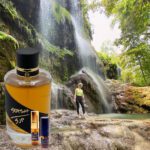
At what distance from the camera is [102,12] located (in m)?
4.47

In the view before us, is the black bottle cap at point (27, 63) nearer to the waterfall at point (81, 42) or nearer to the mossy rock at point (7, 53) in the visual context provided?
the mossy rock at point (7, 53)

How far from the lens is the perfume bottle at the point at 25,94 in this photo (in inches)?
18.3

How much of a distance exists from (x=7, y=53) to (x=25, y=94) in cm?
167

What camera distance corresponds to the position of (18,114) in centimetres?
48

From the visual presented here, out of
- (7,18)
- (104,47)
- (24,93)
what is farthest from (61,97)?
(104,47)

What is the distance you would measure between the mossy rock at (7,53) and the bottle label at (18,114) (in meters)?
1.45

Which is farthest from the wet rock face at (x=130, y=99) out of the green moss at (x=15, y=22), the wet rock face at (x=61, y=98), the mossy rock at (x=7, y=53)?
the mossy rock at (x=7, y=53)

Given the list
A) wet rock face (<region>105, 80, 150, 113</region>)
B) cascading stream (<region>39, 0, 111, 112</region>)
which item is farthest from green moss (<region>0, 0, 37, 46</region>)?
wet rock face (<region>105, 80, 150, 113</region>)

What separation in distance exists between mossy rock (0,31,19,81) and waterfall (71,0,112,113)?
2.81m

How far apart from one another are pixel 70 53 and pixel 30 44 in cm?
136

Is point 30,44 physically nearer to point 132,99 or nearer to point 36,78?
point 132,99

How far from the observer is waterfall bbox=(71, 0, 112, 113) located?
5.00 m

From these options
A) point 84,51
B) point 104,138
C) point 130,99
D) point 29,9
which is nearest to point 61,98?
point 29,9

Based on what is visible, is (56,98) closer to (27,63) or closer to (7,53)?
(7,53)
